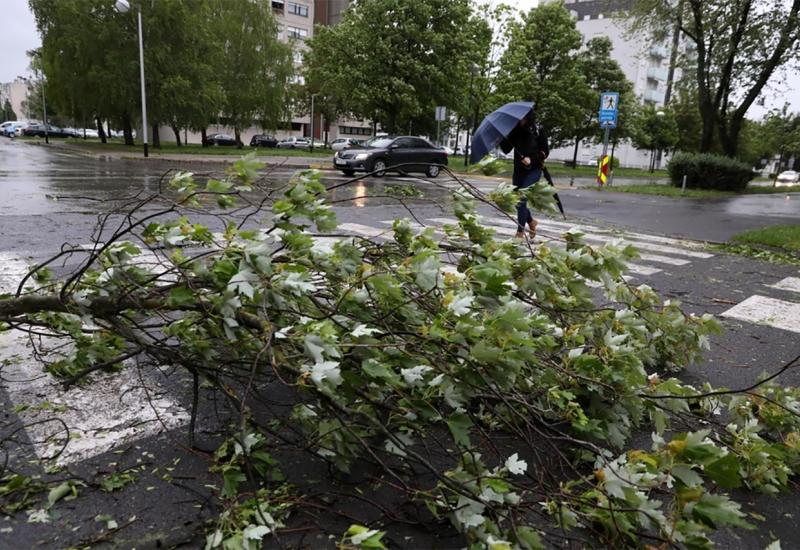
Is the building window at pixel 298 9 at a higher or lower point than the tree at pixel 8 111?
higher

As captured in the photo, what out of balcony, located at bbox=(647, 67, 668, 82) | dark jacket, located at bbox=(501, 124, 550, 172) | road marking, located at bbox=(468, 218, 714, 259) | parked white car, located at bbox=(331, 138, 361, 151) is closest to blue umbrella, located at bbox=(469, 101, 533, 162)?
dark jacket, located at bbox=(501, 124, 550, 172)

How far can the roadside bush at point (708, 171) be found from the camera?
85.6ft

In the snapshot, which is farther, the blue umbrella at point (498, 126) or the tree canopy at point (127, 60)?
the tree canopy at point (127, 60)

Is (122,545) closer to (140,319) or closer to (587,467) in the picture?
(140,319)

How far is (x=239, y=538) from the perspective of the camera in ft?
6.63

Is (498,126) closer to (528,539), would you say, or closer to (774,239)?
(774,239)

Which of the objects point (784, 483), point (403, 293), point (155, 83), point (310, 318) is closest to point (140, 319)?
point (310, 318)

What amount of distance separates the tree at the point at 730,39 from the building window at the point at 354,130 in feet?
225

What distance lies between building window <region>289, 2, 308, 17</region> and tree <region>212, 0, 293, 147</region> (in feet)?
139

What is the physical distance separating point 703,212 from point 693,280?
10.8m

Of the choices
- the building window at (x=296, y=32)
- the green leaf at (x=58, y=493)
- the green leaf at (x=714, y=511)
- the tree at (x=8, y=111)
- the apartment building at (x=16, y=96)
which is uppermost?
the building window at (x=296, y=32)

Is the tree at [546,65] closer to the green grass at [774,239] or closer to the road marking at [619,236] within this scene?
the road marking at [619,236]

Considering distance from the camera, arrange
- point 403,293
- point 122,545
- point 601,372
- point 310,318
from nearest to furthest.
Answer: point 122,545
point 310,318
point 403,293
point 601,372

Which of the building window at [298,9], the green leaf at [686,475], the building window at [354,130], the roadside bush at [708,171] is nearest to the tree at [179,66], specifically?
the roadside bush at [708,171]
